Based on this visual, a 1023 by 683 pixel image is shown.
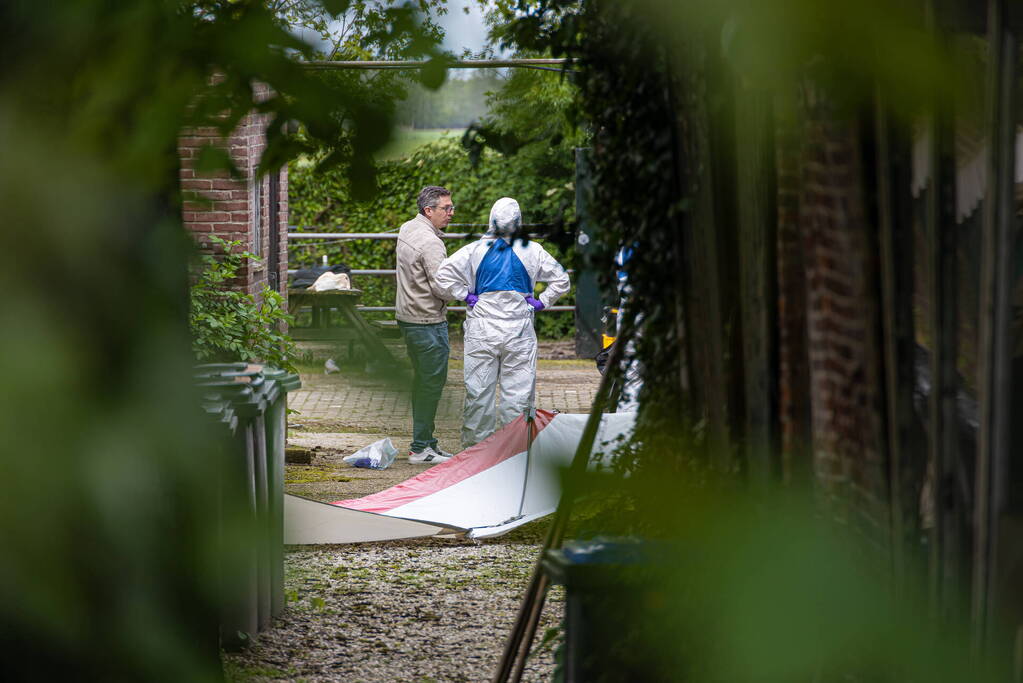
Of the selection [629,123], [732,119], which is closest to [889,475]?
[732,119]

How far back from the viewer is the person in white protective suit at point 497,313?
9.53 meters

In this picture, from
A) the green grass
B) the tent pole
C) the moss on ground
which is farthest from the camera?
the moss on ground

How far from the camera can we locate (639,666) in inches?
117

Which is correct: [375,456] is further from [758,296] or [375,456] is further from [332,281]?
[758,296]

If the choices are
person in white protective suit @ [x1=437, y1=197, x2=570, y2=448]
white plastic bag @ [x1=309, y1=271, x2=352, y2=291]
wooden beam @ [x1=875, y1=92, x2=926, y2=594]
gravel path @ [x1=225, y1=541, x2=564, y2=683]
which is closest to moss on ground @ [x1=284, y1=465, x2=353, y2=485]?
person in white protective suit @ [x1=437, y1=197, x2=570, y2=448]

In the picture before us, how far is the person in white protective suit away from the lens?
31.3 ft

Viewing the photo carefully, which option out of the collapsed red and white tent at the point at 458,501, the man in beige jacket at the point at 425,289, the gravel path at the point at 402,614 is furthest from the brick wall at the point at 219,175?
the man in beige jacket at the point at 425,289

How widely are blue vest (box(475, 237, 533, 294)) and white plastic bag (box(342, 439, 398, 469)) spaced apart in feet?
4.78

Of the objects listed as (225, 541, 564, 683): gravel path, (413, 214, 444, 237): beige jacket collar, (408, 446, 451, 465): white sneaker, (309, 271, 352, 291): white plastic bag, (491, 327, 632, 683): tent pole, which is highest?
(413, 214, 444, 237): beige jacket collar

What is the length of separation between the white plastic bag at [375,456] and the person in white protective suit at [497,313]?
2.05ft

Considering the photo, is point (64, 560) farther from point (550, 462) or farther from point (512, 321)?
point (512, 321)

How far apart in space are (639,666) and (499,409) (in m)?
6.99

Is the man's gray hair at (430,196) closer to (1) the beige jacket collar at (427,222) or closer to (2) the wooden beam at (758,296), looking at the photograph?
(1) the beige jacket collar at (427,222)

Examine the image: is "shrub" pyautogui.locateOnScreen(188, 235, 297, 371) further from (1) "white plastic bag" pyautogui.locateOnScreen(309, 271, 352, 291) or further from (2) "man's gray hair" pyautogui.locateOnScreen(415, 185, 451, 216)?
(1) "white plastic bag" pyautogui.locateOnScreen(309, 271, 352, 291)
